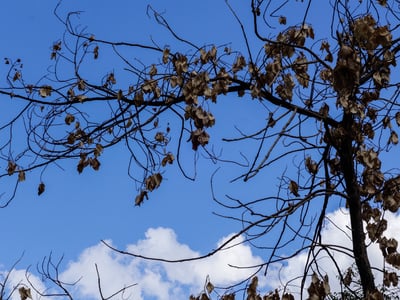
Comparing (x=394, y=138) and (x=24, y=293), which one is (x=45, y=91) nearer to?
(x=24, y=293)

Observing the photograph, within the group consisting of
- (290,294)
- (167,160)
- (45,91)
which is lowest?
(290,294)

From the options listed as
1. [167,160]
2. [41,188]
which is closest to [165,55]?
[167,160]

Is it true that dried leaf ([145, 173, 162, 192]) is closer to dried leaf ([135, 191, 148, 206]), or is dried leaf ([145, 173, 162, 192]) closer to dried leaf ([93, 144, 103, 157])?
dried leaf ([135, 191, 148, 206])

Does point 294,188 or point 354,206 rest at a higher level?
point 294,188

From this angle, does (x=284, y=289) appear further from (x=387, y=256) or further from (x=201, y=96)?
(x=201, y=96)

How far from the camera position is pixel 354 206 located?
4488 mm

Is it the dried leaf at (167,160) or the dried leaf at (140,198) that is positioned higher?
the dried leaf at (167,160)

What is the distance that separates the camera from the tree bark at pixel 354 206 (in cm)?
437

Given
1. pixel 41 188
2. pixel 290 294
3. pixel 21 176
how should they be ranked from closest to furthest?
pixel 290 294, pixel 41 188, pixel 21 176

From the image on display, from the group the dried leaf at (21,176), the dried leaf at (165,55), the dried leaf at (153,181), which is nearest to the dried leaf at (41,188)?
the dried leaf at (21,176)

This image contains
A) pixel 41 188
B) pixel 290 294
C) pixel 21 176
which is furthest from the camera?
pixel 21 176

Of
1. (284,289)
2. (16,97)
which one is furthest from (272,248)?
(16,97)

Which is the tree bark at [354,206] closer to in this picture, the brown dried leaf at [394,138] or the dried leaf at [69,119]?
the brown dried leaf at [394,138]

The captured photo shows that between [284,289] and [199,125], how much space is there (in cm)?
116
